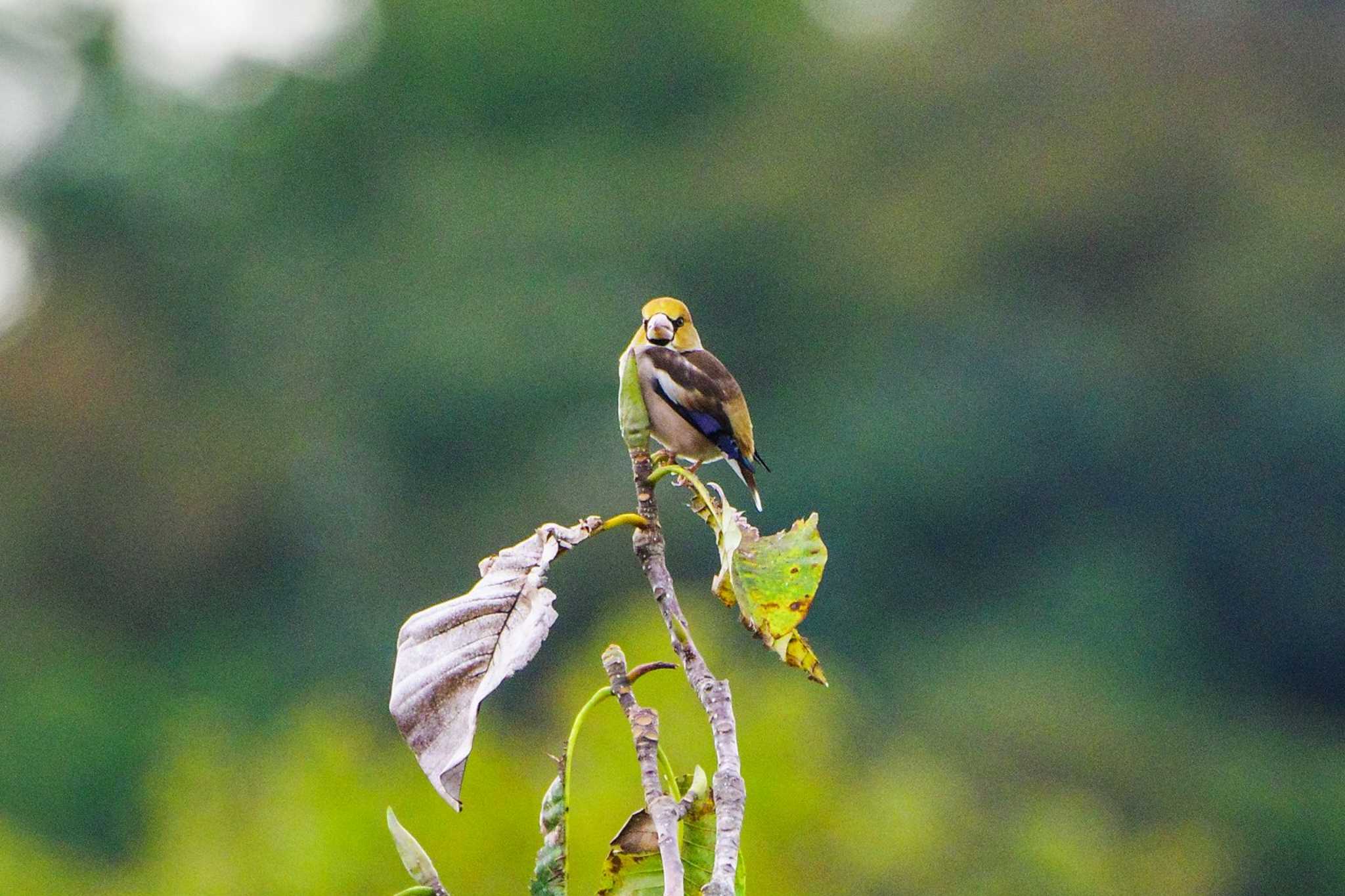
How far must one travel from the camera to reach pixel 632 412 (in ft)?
9.20

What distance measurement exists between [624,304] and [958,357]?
6915 millimetres

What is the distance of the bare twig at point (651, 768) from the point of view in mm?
2277

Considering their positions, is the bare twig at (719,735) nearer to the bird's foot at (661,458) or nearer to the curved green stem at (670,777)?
the curved green stem at (670,777)

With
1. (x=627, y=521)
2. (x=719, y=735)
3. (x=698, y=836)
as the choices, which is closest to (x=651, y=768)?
(x=719, y=735)

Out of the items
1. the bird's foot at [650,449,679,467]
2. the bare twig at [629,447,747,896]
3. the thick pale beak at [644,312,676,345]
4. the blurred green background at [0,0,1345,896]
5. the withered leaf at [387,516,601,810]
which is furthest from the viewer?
the blurred green background at [0,0,1345,896]

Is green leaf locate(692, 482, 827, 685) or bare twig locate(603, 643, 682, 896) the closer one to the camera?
bare twig locate(603, 643, 682, 896)

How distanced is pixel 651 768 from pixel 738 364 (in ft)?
122

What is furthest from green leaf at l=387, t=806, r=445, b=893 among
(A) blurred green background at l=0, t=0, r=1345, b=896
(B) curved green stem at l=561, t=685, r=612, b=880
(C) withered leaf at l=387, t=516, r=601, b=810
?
(A) blurred green background at l=0, t=0, r=1345, b=896

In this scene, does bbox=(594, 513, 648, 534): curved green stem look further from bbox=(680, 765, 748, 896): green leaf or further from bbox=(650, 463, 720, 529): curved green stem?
bbox=(680, 765, 748, 896): green leaf

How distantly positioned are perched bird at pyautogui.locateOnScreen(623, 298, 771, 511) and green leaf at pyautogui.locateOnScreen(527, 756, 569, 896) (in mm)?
1425

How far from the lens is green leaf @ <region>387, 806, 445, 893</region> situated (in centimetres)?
244

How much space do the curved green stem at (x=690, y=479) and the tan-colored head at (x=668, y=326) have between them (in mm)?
803

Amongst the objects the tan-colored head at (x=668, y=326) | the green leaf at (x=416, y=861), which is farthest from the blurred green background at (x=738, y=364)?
the green leaf at (x=416, y=861)

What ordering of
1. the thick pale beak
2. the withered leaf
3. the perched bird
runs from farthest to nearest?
the perched bird → the thick pale beak → the withered leaf
